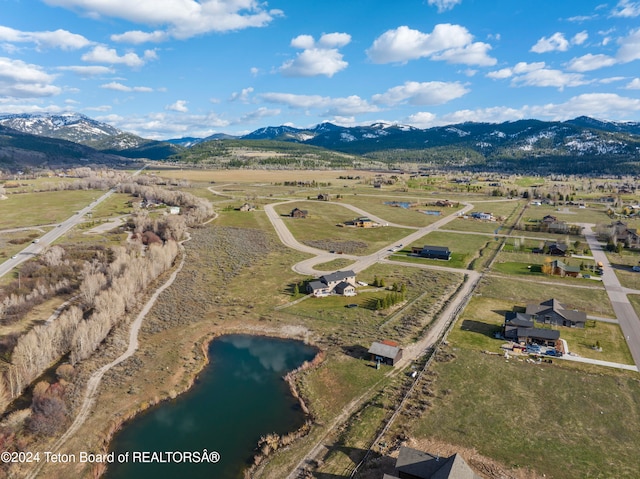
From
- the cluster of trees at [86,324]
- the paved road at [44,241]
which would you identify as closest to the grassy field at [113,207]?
the paved road at [44,241]

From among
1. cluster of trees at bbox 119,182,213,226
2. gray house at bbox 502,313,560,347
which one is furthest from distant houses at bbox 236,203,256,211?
gray house at bbox 502,313,560,347

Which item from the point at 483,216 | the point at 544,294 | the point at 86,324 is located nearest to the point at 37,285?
the point at 86,324

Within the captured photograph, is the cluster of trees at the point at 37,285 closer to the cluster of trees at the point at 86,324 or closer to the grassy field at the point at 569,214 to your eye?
the cluster of trees at the point at 86,324

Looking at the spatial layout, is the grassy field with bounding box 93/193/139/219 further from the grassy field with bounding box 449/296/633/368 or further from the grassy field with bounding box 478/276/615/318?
the grassy field with bounding box 449/296/633/368

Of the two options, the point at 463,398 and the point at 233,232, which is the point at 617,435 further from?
the point at 233,232

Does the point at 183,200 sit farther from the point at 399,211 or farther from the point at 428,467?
the point at 428,467
